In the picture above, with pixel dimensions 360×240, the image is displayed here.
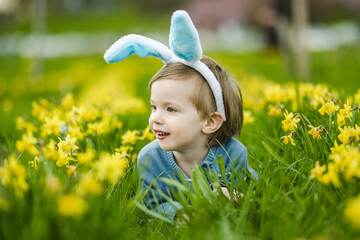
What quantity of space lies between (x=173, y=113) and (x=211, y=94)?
0.24m

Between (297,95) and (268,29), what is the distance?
17.7 metres

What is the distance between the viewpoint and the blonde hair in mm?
2041

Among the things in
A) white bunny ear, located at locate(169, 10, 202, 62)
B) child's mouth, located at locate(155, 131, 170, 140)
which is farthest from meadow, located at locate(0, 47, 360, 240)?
white bunny ear, located at locate(169, 10, 202, 62)

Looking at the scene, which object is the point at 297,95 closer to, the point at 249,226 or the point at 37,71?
the point at 249,226

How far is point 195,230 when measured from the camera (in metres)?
1.49

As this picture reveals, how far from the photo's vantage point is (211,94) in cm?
210

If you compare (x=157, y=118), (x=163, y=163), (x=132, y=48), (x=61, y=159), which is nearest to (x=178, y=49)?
(x=132, y=48)

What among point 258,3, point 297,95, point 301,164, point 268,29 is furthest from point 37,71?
point 258,3

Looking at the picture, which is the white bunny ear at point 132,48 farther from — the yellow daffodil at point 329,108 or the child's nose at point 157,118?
the yellow daffodil at point 329,108

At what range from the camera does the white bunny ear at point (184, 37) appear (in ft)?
5.79

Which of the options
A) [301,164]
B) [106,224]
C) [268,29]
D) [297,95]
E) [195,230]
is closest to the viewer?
[106,224]

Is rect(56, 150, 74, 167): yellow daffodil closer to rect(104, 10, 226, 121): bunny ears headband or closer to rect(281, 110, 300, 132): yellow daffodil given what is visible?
rect(104, 10, 226, 121): bunny ears headband

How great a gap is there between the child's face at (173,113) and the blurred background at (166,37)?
0.59 meters

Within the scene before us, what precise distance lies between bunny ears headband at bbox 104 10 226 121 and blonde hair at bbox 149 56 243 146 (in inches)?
1.3
